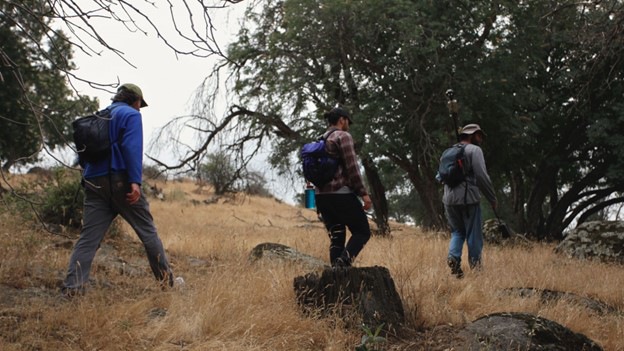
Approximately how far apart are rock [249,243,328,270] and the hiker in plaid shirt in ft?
3.82

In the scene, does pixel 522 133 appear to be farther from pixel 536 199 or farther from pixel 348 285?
pixel 348 285

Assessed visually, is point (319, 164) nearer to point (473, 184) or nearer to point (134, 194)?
point (134, 194)

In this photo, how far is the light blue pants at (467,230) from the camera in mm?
6824

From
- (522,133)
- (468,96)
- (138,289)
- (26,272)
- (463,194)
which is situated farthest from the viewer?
(522,133)

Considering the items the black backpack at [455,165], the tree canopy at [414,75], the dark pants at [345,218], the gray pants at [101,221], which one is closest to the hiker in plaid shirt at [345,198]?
the dark pants at [345,218]

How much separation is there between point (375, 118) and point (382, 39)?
6.61ft

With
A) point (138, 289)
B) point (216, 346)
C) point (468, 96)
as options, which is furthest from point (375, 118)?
point (216, 346)

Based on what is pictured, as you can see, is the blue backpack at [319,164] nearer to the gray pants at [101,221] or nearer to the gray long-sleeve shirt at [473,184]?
the gray pants at [101,221]

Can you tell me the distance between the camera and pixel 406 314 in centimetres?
475

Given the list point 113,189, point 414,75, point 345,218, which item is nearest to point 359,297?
point 345,218

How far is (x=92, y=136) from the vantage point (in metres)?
A: 4.98

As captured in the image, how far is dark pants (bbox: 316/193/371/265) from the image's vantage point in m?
5.70

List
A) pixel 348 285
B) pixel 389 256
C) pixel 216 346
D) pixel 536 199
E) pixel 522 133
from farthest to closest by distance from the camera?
1. pixel 536 199
2. pixel 522 133
3. pixel 389 256
4. pixel 348 285
5. pixel 216 346

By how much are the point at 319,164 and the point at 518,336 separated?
233 centimetres
